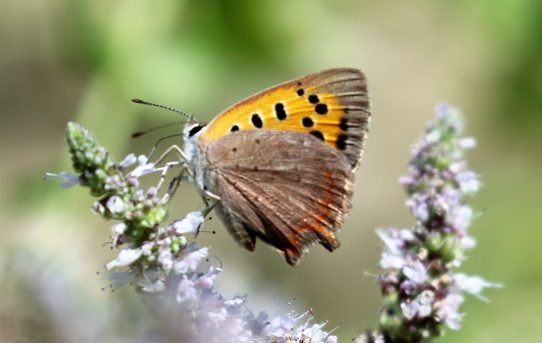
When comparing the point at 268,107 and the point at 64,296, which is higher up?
the point at 268,107

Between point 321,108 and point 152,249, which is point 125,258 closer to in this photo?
point 152,249

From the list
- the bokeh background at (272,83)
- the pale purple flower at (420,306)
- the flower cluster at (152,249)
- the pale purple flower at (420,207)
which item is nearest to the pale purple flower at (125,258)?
the flower cluster at (152,249)

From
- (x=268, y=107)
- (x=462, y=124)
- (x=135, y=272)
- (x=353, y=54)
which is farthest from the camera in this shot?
(x=353, y=54)

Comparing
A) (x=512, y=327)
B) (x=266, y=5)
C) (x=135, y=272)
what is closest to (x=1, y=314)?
(x=135, y=272)

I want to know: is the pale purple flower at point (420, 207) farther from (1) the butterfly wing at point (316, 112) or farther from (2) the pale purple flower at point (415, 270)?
(1) the butterfly wing at point (316, 112)

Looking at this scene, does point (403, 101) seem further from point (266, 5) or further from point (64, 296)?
point (64, 296)

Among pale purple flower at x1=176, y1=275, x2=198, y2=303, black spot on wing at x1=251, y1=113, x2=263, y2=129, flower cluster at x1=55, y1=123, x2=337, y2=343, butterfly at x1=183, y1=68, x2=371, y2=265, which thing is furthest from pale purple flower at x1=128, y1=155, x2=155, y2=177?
black spot on wing at x1=251, y1=113, x2=263, y2=129

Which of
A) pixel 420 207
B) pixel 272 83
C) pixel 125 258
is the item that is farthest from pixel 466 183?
pixel 272 83
